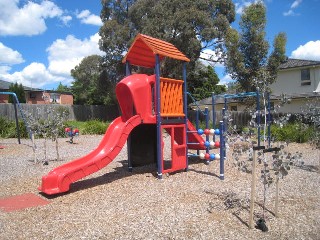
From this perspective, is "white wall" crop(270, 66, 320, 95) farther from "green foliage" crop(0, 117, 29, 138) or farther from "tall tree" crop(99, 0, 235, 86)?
"green foliage" crop(0, 117, 29, 138)

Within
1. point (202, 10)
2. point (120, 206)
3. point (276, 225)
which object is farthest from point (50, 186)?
point (202, 10)

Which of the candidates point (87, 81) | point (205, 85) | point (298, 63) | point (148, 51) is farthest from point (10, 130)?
point (87, 81)

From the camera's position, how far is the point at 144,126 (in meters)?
8.70

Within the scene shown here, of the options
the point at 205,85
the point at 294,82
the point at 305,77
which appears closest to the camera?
the point at 305,77

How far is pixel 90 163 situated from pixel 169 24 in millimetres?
19575

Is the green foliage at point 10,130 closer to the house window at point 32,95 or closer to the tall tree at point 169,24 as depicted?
the tall tree at point 169,24

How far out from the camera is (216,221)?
465cm

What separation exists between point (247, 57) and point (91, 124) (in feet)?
38.0

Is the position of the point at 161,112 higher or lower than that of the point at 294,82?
lower

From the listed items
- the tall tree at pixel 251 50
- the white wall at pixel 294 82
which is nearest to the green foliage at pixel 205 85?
the white wall at pixel 294 82

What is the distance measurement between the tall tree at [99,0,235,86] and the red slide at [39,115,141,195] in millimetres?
18045

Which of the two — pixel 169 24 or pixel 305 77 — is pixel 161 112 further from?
pixel 305 77

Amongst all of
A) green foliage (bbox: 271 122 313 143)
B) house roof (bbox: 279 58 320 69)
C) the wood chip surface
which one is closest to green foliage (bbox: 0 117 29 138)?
the wood chip surface

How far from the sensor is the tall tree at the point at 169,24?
24359 mm
